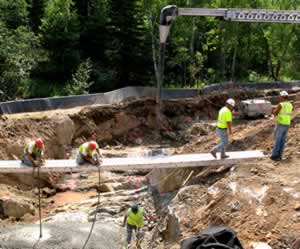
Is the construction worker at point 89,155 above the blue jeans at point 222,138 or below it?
below

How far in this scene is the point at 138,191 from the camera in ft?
54.0

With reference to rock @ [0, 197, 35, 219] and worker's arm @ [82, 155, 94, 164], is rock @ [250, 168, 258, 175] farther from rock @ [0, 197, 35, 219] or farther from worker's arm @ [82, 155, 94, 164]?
rock @ [0, 197, 35, 219]

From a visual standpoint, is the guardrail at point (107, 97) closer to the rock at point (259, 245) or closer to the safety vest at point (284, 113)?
the safety vest at point (284, 113)

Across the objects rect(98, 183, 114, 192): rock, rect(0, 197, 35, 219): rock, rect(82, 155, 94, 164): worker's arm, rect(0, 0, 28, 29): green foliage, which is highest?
rect(0, 0, 28, 29): green foliage

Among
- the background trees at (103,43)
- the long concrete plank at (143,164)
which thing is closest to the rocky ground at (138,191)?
the long concrete plank at (143,164)

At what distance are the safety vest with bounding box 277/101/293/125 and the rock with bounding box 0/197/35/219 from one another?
952 centimetres

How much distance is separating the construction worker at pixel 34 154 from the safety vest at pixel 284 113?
7233 mm

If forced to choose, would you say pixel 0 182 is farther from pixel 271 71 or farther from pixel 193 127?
pixel 271 71

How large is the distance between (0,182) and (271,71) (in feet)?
101

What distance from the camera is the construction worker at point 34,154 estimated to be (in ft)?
44.2

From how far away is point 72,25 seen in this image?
32.2 m

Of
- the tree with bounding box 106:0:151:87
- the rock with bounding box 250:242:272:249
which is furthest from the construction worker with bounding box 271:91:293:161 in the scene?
the tree with bounding box 106:0:151:87

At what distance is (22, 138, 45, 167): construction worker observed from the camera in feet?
44.2

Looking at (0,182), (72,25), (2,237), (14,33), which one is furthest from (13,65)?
(2,237)
